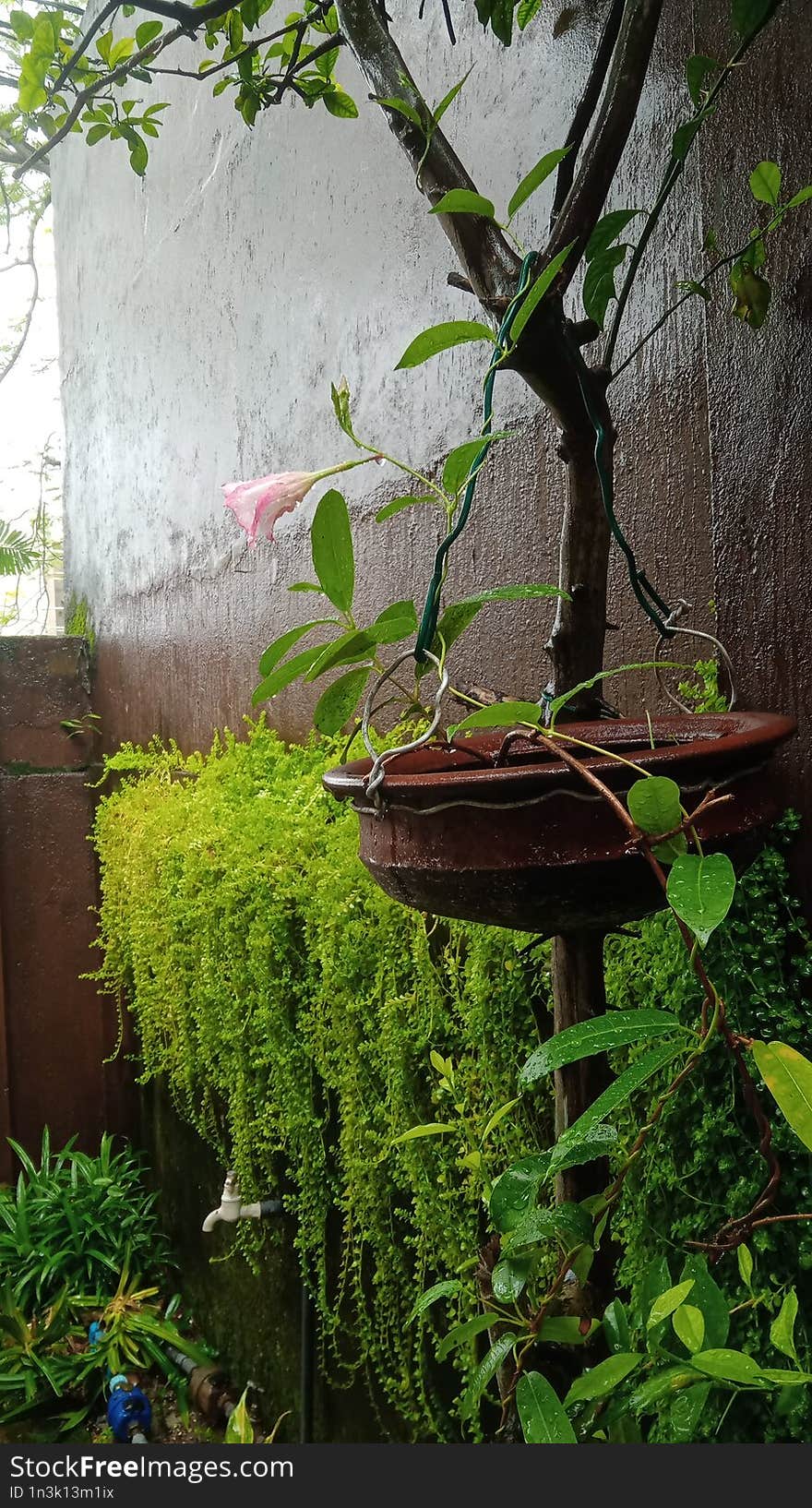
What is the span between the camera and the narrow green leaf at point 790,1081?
18.6 inches

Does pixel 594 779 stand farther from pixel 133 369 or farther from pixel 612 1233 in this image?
pixel 133 369

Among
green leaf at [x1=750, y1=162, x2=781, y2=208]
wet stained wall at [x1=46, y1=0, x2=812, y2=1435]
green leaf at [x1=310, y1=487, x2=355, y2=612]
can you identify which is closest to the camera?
green leaf at [x1=310, y1=487, x2=355, y2=612]

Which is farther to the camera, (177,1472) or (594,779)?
(177,1472)

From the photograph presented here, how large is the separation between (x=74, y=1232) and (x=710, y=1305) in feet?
9.15

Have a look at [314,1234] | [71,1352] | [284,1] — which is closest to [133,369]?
[284,1]

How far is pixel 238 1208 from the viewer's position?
1818mm

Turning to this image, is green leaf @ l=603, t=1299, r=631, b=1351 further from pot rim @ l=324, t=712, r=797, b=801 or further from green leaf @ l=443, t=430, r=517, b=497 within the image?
green leaf @ l=443, t=430, r=517, b=497

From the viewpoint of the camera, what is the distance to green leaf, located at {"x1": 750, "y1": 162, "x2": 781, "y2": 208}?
0.78 m

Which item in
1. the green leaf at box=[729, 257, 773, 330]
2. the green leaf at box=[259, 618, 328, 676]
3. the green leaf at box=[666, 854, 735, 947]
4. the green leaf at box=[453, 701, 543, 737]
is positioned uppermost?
the green leaf at box=[729, 257, 773, 330]

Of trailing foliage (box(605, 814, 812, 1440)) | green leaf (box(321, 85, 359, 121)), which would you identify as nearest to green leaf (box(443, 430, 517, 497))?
trailing foliage (box(605, 814, 812, 1440))

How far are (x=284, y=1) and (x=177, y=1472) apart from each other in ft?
8.65

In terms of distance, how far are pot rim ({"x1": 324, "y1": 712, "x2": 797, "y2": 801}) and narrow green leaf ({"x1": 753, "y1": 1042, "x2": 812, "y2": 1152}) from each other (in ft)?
0.60

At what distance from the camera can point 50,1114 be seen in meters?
3.33

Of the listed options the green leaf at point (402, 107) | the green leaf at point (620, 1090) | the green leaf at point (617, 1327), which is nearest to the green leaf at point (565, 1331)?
the green leaf at point (617, 1327)
